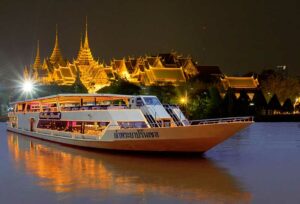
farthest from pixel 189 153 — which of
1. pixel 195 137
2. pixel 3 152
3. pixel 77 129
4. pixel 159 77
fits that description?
pixel 159 77

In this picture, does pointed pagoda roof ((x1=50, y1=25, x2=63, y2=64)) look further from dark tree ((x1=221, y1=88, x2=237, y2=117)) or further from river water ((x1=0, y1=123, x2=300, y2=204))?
river water ((x1=0, y1=123, x2=300, y2=204))

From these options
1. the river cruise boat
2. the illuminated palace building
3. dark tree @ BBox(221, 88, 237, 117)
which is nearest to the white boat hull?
the river cruise boat

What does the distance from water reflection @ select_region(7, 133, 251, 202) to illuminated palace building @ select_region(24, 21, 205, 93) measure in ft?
174

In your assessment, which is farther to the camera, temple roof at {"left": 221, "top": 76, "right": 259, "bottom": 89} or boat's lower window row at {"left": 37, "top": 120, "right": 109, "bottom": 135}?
temple roof at {"left": 221, "top": 76, "right": 259, "bottom": 89}

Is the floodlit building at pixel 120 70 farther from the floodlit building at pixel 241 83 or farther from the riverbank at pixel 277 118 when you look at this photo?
the riverbank at pixel 277 118

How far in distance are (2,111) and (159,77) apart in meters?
24.2

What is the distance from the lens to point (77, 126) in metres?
26.4

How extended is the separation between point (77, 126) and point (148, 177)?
34.1 feet

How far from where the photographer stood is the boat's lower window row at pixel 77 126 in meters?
24.4

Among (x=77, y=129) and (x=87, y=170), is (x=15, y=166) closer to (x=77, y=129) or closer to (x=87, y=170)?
(x=87, y=170)

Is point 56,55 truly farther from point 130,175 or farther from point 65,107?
point 130,175

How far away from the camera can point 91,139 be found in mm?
24531

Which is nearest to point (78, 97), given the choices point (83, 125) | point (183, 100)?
point (83, 125)

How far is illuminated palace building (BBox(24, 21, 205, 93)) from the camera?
7956 cm
